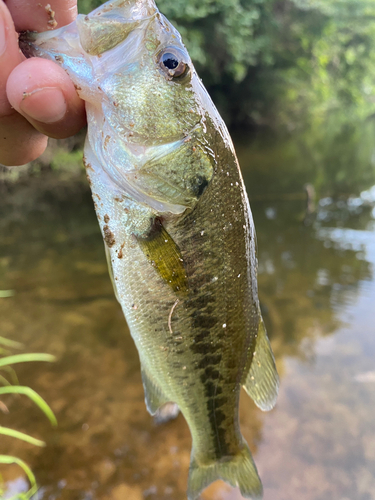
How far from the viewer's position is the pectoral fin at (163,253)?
128 centimetres

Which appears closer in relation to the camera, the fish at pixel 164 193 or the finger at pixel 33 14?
the fish at pixel 164 193

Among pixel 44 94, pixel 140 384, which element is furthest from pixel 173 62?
pixel 140 384

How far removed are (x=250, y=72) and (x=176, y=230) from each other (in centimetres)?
1784

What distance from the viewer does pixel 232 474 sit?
172cm

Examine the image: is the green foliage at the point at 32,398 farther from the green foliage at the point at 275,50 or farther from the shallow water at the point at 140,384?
the green foliage at the point at 275,50

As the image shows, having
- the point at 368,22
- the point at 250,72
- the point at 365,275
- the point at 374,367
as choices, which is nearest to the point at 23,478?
the point at 374,367

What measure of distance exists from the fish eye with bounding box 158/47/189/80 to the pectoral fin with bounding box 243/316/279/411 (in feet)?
3.85

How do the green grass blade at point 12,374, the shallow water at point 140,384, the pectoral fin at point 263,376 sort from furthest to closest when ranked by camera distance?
the green grass blade at point 12,374, the shallow water at point 140,384, the pectoral fin at point 263,376

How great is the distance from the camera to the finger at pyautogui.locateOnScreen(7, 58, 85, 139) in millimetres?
1058

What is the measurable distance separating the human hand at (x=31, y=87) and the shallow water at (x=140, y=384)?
9.19ft

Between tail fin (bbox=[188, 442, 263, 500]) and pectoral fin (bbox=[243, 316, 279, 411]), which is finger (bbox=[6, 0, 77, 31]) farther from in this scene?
tail fin (bbox=[188, 442, 263, 500])

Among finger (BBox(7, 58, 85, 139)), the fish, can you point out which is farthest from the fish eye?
finger (BBox(7, 58, 85, 139))

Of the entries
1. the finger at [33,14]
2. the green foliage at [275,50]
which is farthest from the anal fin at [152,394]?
the green foliage at [275,50]

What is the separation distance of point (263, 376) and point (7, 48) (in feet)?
5.55
